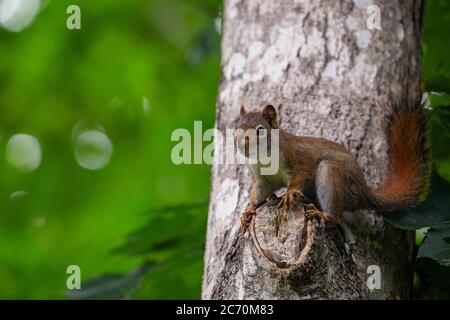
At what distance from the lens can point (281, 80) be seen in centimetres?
310

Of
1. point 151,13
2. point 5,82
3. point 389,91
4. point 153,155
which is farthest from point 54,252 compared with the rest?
point 389,91

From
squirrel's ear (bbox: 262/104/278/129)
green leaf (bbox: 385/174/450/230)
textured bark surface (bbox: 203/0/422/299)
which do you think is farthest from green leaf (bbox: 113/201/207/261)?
green leaf (bbox: 385/174/450/230)

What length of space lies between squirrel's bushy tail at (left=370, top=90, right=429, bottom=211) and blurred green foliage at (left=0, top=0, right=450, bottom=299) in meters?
2.01

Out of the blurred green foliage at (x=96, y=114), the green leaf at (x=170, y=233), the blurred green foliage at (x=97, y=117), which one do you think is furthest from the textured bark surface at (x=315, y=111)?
the blurred green foliage at (x=96, y=114)

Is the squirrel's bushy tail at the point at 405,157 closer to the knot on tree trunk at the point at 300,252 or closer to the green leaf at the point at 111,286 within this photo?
the knot on tree trunk at the point at 300,252

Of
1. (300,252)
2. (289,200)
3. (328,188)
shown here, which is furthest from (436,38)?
(300,252)

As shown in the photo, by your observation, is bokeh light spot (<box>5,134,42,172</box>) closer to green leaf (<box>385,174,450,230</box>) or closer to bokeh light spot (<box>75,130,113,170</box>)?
bokeh light spot (<box>75,130,113,170</box>)

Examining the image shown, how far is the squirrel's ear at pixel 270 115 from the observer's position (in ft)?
9.37

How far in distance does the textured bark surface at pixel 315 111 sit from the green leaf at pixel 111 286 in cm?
74

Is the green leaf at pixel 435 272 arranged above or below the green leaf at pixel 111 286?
above

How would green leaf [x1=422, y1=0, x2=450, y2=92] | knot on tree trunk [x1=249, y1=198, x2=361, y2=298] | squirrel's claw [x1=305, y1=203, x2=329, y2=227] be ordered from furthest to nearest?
green leaf [x1=422, y1=0, x2=450, y2=92], squirrel's claw [x1=305, y1=203, x2=329, y2=227], knot on tree trunk [x1=249, y1=198, x2=361, y2=298]

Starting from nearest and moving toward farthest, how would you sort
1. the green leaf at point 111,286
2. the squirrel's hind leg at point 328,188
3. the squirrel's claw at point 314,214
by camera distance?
the squirrel's claw at point 314,214
the squirrel's hind leg at point 328,188
the green leaf at point 111,286

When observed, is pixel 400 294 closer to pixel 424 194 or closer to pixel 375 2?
pixel 424 194

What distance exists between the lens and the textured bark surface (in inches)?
98.5
